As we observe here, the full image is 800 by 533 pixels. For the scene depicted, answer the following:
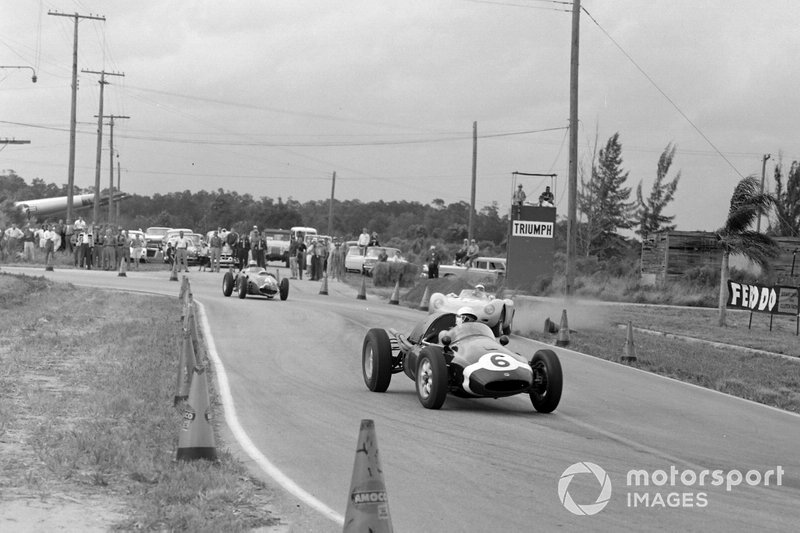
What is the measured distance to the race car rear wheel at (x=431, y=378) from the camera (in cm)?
1230

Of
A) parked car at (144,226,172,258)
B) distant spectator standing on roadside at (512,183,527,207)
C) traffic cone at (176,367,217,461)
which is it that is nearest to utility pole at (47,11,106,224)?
parked car at (144,226,172,258)

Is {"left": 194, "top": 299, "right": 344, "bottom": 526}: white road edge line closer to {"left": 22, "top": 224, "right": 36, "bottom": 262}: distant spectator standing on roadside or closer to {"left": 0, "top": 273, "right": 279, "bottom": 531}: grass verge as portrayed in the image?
{"left": 0, "top": 273, "right": 279, "bottom": 531}: grass verge

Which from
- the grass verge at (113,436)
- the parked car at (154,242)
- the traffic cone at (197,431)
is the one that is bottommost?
the grass verge at (113,436)

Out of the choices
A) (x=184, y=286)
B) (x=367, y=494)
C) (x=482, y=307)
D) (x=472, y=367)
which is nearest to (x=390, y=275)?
(x=184, y=286)

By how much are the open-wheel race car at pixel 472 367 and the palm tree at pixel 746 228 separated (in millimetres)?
20202

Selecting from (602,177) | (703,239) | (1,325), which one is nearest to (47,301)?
(1,325)

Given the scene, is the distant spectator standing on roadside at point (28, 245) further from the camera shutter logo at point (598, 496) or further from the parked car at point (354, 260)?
the camera shutter logo at point (598, 496)

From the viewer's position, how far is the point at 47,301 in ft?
92.5

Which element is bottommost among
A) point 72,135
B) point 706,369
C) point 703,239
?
point 706,369

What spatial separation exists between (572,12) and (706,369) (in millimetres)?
16395

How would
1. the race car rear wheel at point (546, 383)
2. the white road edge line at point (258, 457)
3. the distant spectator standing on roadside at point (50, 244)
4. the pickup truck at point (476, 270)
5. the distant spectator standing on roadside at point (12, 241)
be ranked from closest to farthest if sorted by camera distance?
the white road edge line at point (258, 457) < the race car rear wheel at point (546, 383) < the pickup truck at point (476, 270) < the distant spectator standing on roadside at point (50, 244) < the distant spectator standing on roadside at point (12, 241)

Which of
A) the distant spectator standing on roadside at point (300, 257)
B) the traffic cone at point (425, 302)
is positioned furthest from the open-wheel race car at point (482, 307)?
the distant spectator standing on roadside at point (300, 257)

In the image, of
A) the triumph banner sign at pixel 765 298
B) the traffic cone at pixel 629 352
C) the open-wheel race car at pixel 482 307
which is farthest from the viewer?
the triumph banner sign at pixel 765 298

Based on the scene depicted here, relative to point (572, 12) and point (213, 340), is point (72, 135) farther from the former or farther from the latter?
point (213, 340)
